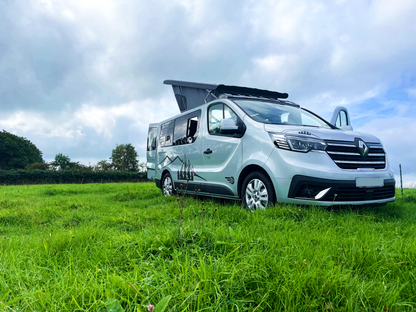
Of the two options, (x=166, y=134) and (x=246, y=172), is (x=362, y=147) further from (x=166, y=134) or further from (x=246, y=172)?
(x=166, y=134)

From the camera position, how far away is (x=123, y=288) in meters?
1.61

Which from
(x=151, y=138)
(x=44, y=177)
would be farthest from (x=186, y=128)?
(x=44, y=177)

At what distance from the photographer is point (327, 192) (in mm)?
3891

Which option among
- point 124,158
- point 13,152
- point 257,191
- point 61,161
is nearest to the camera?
point 257,191

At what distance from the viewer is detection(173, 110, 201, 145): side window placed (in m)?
6.67

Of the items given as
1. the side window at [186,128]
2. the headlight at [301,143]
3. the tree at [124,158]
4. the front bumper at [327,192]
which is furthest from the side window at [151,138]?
the tree at [124,158]

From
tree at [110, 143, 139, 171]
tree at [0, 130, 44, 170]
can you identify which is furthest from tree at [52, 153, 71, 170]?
tree at [110, 143, 139, 171]

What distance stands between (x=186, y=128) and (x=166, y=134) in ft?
5.05

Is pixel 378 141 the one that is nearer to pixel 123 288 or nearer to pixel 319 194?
pixel 319 194

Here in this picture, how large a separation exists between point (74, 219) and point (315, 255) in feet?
13.0

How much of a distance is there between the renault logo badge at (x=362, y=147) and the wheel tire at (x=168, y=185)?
4861mm

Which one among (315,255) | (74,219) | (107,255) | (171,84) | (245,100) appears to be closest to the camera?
(315,255)

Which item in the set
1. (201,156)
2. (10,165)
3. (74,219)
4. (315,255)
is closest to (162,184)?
(201,156)

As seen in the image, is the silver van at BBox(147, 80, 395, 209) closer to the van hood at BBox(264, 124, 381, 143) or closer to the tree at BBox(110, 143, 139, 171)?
the van hood at BBox(264, 124, 381, 143)
